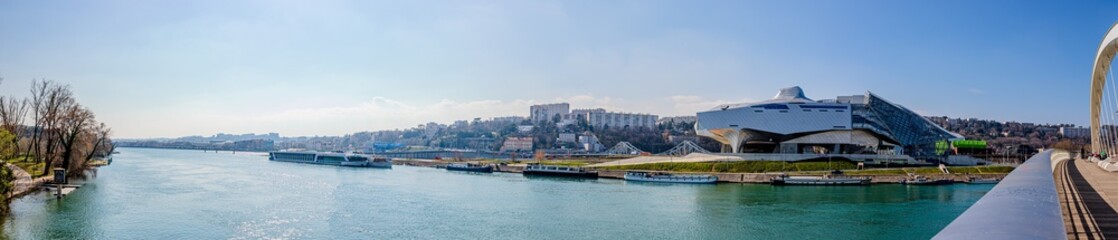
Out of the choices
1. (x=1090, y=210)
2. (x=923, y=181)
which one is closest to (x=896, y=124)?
(x=923, y=181)

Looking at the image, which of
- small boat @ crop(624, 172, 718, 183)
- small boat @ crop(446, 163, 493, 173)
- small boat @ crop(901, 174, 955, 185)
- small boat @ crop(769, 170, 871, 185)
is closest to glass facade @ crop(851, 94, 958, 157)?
small boat @ crop(901, 174, 955, 185)

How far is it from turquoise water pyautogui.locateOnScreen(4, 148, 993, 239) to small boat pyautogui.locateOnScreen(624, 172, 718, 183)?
3825 millimetres

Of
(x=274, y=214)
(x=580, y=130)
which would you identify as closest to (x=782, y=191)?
(x=274, y=214)

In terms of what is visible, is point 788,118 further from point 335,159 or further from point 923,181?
point 335,159

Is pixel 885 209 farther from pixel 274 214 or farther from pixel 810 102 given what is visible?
pixel 810 102

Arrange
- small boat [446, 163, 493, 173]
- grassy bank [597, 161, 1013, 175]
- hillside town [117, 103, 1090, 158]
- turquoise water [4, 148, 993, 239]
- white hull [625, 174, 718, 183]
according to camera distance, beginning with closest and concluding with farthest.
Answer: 1. turquoise water [4, 148, 993, 239]
2. white hull [625, 174, 718, 183]
3. grassy bank [597, 161, 1013, 175]
4. small boat [446, 163, 493, 173]
5. hillside town [117, 103, 1090, 158]

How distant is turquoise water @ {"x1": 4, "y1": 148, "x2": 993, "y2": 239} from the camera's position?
1541 centimetres

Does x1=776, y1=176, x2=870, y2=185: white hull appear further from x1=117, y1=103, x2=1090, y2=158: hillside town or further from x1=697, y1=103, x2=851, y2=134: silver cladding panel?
x1=117, y1=103, x2=1090, y2=158: hillside town

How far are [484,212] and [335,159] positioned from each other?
39961 mm

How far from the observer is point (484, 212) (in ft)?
65.3

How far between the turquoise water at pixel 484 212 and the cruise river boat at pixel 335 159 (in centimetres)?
2328

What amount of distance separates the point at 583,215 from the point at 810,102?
30.7 m

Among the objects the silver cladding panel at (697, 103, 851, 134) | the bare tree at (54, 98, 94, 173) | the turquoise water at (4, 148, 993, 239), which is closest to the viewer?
the turquoise water at (4, 148, 993, 239)

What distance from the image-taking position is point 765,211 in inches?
783
